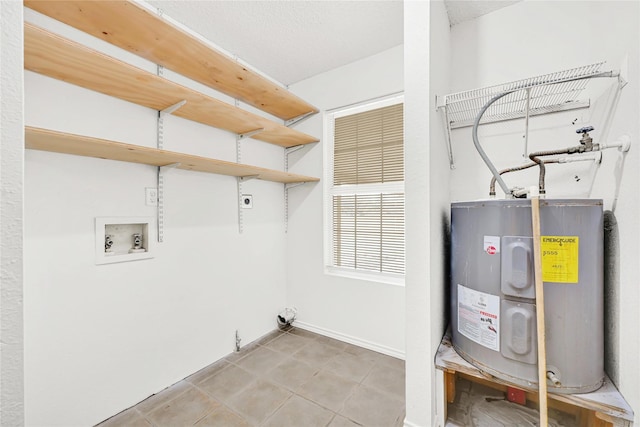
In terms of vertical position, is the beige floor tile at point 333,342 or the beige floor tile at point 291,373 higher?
the beige floor tile at point 291,373

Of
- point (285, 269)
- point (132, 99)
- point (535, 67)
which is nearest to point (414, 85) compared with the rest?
point (535, 67)

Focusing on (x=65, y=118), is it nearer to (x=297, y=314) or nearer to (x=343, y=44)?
(x=343, y=44)

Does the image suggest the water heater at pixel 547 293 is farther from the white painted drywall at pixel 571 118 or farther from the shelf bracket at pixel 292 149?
the shelf bracket at pixel 292 149

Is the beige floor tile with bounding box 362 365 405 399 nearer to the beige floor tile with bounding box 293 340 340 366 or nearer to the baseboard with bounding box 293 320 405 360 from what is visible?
the baseboard with bounding box 293 320 405 360

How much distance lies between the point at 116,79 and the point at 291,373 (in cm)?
220

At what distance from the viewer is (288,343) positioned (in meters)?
2.47

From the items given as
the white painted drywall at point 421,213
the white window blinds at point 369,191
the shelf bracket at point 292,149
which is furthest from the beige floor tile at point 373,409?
the shelf bracket at point 292,149

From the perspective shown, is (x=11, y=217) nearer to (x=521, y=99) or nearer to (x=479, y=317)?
(x=479, y=317)

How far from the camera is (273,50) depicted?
2.26 m

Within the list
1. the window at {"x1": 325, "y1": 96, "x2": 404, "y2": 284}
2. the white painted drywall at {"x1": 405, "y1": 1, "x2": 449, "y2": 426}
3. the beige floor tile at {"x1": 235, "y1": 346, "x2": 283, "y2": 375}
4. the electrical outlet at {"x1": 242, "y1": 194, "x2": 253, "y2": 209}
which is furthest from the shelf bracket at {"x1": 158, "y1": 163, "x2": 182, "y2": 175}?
the beige floor tile at {"x1": 235, "y1": 346, "x2": 283, "y2": 375}

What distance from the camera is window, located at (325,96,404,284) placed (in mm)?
2303

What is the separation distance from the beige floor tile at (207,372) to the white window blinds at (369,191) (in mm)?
1293

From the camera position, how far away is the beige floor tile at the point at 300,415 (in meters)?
1.54

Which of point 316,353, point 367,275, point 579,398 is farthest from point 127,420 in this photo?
point 579,398
